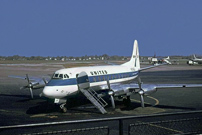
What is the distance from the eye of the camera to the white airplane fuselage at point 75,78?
20516mm

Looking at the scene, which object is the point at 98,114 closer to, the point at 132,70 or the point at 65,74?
the point at 65,74

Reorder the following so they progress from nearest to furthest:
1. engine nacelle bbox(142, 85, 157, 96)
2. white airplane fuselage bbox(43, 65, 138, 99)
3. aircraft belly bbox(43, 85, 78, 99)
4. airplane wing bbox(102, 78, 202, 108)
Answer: aircraft belly bbox(43, 85, 78, 99), white airplane fuselage bbox(43, 65, 138, 99), airplane wing bbox(102, 78, 202, 108), engine nacelle bbox(142, 85, 157, 96)

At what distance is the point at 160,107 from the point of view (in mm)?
23797

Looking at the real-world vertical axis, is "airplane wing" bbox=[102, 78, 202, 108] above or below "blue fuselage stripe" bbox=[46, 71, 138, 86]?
below

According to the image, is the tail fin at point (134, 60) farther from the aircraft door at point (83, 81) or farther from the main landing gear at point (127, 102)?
the aircraft door at point (83, 81)

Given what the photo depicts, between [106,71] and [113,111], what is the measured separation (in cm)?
605

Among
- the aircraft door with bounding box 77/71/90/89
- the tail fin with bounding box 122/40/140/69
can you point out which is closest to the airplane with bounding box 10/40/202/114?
the aircraft door with bounding box 77/71/90/89

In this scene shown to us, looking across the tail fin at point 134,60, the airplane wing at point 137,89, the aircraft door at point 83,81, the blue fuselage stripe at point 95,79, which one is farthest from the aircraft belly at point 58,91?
the tail fin at point 134,60

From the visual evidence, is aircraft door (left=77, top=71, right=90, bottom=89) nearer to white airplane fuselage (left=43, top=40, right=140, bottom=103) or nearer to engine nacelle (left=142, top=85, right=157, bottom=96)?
white airplane fuselage (left=43, top=40, right=140, bottom=103)

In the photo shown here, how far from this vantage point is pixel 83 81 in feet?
75.1

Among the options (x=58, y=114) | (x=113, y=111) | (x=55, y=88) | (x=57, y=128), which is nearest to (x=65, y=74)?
(x=55, y=88)

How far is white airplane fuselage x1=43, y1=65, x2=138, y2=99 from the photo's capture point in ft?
67.3

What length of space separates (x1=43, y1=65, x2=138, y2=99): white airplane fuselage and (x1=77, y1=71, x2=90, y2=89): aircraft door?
322 millimetres

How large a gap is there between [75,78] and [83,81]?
91cm
